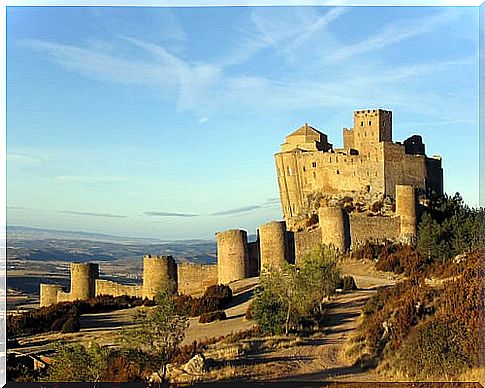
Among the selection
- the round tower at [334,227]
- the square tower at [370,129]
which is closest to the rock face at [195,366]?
the round tower at [334,227]

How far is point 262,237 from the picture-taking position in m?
15.4

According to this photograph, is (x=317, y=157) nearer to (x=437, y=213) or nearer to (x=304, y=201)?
(x=304, y=201)

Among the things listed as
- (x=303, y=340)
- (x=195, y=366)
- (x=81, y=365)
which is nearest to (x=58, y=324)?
(x=303, y=340)

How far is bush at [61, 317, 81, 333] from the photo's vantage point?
11.8m

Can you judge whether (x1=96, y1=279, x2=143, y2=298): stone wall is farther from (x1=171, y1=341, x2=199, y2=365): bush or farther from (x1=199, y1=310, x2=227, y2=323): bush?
(x1=171, y1=341, x2=199, y2=365): bush

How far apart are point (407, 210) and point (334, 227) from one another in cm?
179

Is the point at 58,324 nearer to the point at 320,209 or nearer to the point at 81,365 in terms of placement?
the point at 81,365

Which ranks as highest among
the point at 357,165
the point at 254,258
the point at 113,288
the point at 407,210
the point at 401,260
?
the point at 357,165

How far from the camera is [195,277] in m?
15.6

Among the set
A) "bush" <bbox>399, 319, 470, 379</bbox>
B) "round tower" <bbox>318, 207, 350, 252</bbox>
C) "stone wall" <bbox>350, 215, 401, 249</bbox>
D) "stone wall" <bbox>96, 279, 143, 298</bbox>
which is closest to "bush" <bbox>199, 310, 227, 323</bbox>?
"stone wall" <bbox>96, 279, 143, 298</bbox>

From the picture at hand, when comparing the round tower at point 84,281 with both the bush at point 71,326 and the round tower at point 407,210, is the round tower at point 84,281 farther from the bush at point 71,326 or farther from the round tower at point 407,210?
the round tower at point 407,210

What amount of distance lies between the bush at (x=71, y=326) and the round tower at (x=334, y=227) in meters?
5.93

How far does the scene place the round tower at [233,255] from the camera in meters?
15.2

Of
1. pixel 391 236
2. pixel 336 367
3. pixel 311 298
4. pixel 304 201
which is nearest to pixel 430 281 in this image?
pixel 311 298
